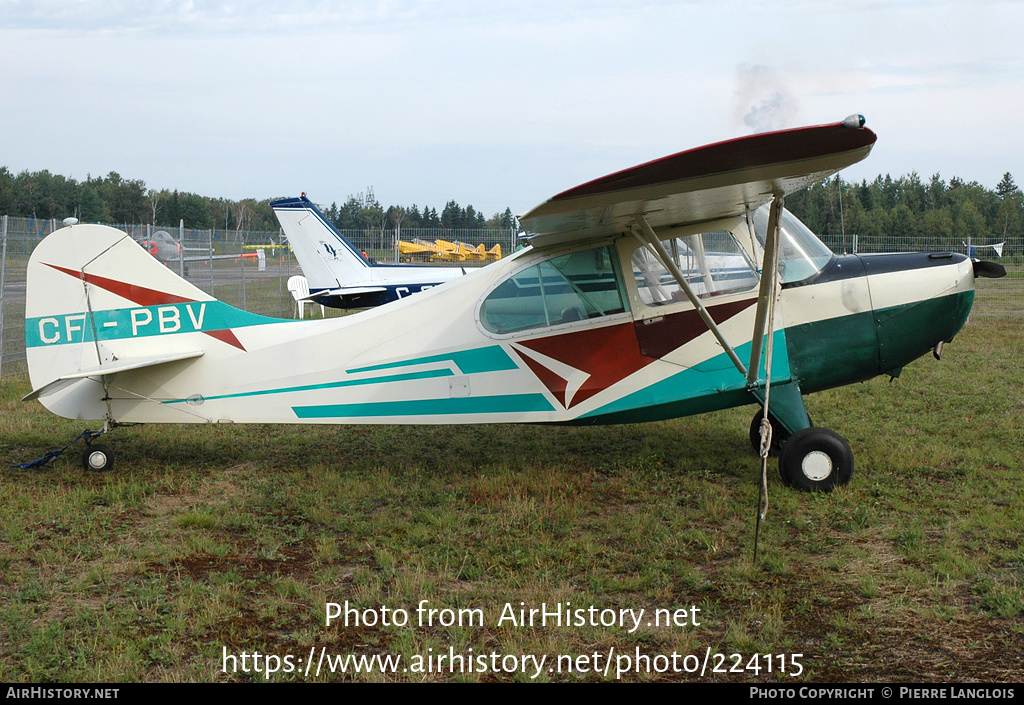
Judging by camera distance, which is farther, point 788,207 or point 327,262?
point 788,207

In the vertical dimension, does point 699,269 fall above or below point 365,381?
above

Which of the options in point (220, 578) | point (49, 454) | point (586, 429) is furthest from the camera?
point (586, 429)

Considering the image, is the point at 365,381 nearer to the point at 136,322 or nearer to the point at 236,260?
the point at 136,322

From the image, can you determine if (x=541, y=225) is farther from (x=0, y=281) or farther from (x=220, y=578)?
(x=0, y=281)

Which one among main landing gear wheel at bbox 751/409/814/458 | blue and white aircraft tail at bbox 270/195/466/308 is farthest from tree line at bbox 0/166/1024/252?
main landing gear wheel at bbox 751/409/814/458

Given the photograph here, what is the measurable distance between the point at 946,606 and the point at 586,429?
5.03 m

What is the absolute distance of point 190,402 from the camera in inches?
265

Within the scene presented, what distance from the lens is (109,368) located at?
6434mm

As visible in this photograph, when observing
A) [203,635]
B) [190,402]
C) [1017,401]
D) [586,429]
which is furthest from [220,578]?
[1017,401]

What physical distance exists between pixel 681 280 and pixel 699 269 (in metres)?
0.73

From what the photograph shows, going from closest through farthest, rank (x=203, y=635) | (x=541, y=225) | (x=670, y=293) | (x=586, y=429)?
(x=203, y=635)
(x=541, y=225)
(x=670, y=293)
(x=586, y=429)

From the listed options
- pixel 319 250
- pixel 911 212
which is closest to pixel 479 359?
pixel 319 250

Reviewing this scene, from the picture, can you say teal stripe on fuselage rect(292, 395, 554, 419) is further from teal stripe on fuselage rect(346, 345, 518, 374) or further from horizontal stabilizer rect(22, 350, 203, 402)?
horizontal stabilizer rect(22, 350, 203, 402)

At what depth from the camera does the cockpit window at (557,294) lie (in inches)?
255
